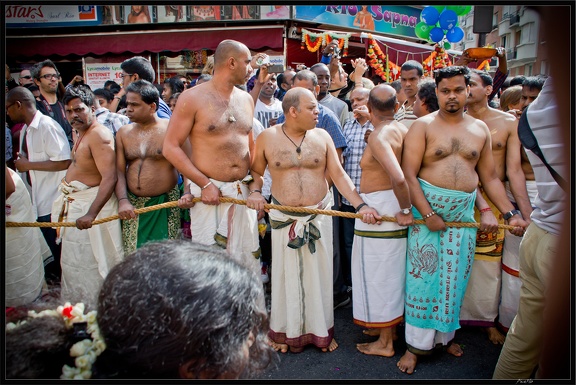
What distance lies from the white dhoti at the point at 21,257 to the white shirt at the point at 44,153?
94 centimetres

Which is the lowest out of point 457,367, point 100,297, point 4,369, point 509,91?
point 457,367

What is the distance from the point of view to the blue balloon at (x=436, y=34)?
33.4ft

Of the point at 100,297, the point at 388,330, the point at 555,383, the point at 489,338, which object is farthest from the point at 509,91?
the point at 100,297

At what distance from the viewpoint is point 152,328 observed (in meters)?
1.11

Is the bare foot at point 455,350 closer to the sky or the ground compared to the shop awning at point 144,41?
closer to the ground

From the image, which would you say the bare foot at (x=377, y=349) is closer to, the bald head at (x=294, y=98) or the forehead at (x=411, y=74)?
the bald head at (x=294, y=98)

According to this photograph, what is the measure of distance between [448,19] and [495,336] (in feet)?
27.8

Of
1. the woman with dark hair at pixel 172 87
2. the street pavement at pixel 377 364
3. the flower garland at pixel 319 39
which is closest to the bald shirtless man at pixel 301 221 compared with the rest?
the street pavement at pixel 377 364

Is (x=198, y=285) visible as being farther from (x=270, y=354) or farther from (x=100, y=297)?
(x=270, y=354)

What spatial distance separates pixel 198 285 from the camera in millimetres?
1174

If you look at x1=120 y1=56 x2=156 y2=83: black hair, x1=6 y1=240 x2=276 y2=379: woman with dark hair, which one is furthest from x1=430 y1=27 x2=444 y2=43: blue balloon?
x1=6 y1=240 x2=276 y2=379: woman with dark hair

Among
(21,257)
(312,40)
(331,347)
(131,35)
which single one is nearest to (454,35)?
(312,40)

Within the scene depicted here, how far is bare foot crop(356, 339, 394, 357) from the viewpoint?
324 cm

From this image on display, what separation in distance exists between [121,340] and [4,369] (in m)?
0.35
